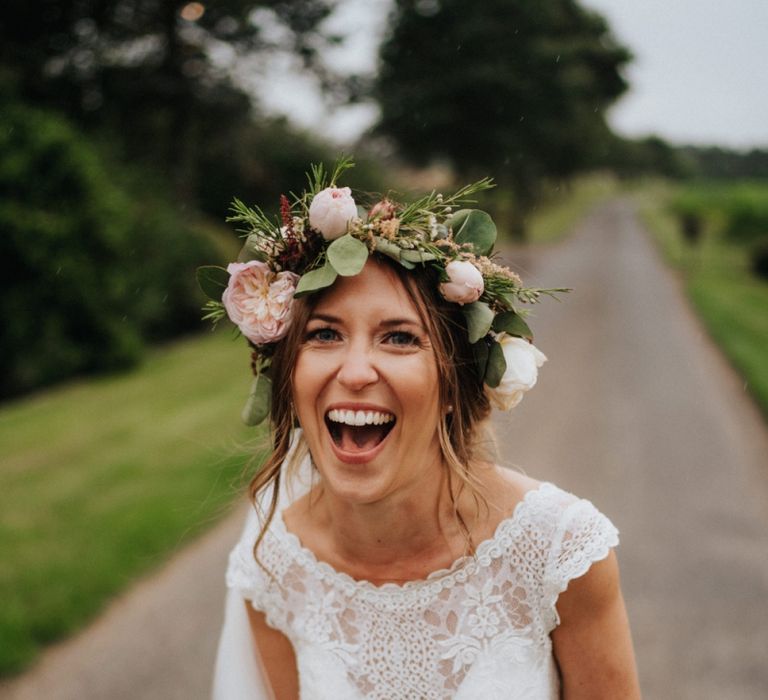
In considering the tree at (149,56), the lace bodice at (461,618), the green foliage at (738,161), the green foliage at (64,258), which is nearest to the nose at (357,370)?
the lace bodice at (461,618)

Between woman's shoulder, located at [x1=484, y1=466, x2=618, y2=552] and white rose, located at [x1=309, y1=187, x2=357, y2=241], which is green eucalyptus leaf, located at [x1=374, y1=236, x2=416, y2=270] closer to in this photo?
white rose, located at [x1=309, y1=187, x2=357, y2=241]

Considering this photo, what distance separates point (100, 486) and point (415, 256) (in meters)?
5.20

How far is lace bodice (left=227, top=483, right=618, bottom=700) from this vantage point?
1978 millimetres

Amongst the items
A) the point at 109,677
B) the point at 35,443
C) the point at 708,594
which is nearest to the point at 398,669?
the point at 109,677

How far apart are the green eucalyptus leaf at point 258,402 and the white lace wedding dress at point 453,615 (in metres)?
0.50

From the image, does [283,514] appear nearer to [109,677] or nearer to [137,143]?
[109,677]

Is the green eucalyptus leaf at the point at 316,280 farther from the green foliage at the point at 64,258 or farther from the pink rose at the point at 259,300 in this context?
the green foliage at the point at 64,258

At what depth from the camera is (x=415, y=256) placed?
1.87 meters

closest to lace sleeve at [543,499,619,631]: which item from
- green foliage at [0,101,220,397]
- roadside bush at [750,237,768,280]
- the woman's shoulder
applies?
the woman's shoulder

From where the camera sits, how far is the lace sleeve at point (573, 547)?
1.88 metres

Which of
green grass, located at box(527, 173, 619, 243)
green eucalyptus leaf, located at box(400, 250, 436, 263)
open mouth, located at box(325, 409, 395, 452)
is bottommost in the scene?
open mouth, located at box(325, 409, 395, 452)

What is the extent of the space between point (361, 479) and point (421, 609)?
51 cm

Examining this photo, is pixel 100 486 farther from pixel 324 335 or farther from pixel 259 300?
pixel 324 335

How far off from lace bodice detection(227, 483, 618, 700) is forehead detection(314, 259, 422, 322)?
2.32 ft
